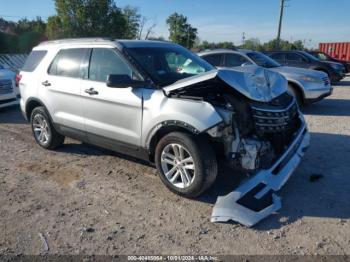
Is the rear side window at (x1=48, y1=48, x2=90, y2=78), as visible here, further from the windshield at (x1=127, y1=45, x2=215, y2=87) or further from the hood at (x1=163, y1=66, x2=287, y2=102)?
the hood at (x1=163, y1=66, x2=287, y2=102)

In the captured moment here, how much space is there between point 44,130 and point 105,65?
6.71ft

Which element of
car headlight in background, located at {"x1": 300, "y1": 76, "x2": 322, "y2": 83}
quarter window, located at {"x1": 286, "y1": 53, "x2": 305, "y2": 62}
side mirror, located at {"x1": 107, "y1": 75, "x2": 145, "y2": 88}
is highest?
quarter window, located at {"x1": 286, "y1": 53, "x2": 305, "y2": 62}

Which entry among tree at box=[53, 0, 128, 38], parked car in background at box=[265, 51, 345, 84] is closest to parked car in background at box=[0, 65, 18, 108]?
parked car in background at box=[265, 51, 345, 84]

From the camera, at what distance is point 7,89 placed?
9.73 m

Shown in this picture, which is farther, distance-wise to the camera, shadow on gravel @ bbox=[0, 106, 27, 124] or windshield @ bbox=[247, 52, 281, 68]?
windshield @ bbox=[247, 52, 281, 68]

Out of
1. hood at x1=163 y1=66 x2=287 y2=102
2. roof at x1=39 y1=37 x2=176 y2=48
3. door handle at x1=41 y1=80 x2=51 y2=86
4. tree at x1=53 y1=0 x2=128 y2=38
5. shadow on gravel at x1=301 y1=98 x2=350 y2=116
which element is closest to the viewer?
hood at x1=163 y1=66 x2=287 y2=102

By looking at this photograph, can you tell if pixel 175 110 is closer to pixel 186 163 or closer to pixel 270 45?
pixel 186 163

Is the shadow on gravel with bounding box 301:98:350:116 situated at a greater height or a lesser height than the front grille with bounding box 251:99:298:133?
lesser

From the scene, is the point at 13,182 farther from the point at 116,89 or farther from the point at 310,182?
the point at 310,182

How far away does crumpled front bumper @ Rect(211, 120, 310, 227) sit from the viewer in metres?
3.63

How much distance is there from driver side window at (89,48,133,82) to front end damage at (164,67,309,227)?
83cm

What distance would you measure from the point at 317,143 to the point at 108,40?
3987 mm

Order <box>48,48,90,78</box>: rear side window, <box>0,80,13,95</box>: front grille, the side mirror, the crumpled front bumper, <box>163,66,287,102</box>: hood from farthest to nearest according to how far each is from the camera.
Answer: <box>0,80,13,95</box>: front grille
<box>48,48,90,78</box>: rear side window
the side mirror
<box>163,66,287,102</box>: hood
the crumpled front bumper

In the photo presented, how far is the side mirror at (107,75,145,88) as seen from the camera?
4.21 m
